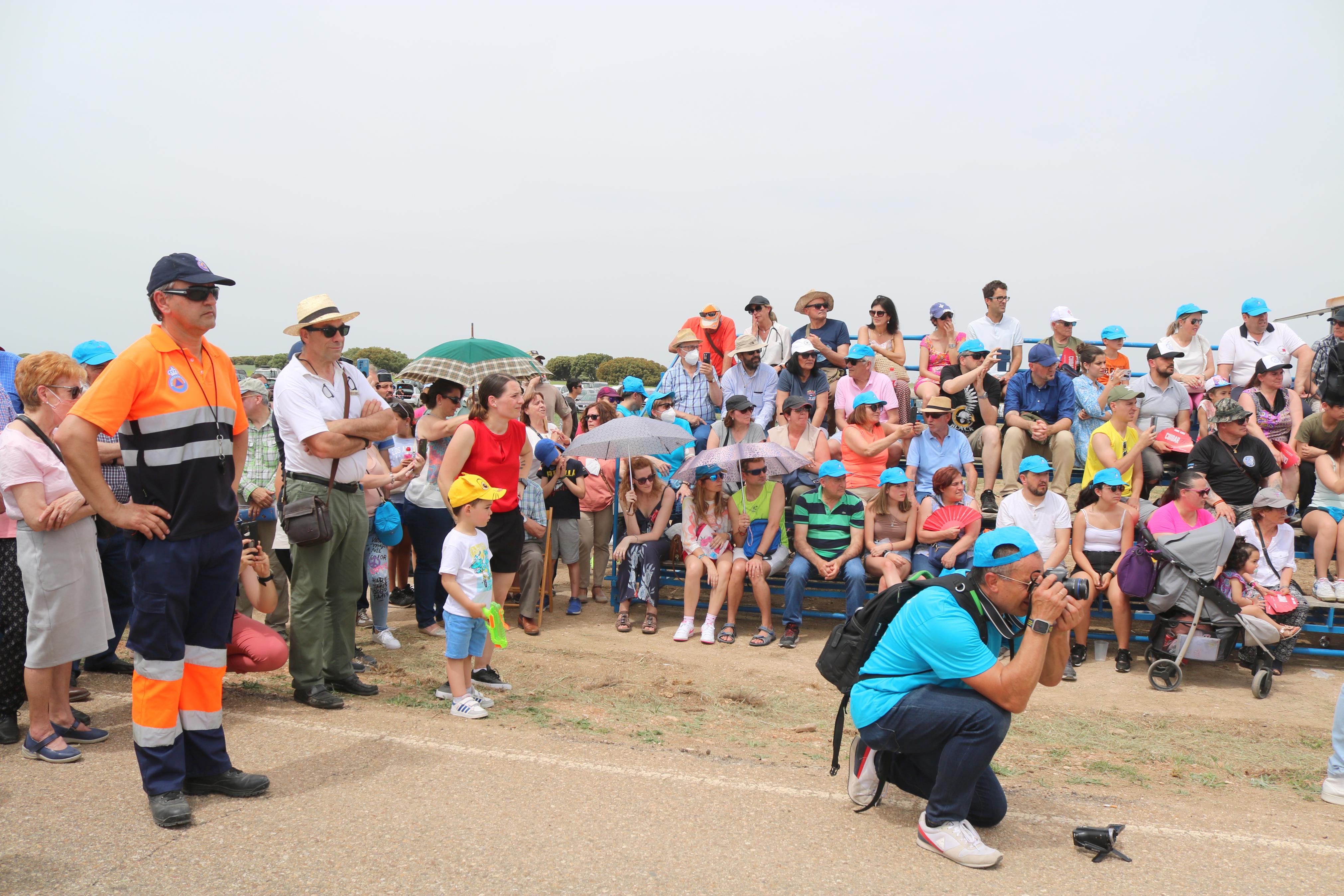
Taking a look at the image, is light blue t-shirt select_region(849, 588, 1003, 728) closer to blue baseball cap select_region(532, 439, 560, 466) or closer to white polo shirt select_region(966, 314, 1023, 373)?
blue baseball cap select_region(532, 439, 560, 466)

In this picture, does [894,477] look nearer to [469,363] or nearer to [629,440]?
[629,440]

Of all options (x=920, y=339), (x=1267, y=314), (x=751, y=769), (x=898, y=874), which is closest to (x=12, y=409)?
(x=751, y=769)

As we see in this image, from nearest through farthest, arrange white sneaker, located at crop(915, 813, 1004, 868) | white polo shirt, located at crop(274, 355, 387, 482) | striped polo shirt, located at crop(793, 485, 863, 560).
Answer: white sneaker, located at crop(915, 813, 1004, 868) < white polo shirt, located at crop(274, 355, 387, 482) < striped polo shirt, located at crop(793, 485, 863, 560)

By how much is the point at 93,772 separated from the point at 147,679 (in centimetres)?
91

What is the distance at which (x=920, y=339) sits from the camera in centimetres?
1164

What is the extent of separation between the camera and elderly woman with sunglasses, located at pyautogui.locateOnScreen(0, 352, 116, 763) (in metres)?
4.37

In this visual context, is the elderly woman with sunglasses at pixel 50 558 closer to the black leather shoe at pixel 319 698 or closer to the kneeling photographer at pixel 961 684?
the black leather shoe at pixel 319 698

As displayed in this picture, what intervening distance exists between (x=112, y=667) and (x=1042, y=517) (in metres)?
7.30

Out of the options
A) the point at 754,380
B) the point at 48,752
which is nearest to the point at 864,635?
the point at 48,752

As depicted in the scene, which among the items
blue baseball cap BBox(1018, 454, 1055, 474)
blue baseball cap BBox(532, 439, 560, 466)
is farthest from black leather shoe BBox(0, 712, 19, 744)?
blue baseball cap BBox(1018, 454, 1055, 474)

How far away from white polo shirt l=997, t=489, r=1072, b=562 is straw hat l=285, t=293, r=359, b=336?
572 cm

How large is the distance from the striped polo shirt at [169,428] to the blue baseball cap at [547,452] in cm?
471

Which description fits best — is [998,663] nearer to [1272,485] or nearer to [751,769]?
[751,769]

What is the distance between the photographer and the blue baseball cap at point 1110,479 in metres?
7.79
